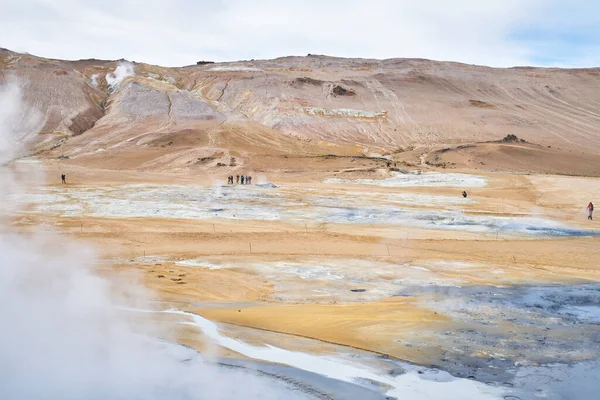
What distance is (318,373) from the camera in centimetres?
1060

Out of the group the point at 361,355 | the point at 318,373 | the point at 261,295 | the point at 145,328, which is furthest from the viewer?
the point at 261,295

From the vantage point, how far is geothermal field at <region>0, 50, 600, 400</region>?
410 inches

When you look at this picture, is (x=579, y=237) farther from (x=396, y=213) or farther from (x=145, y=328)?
(x=145, y=328)

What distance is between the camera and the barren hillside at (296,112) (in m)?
69.7

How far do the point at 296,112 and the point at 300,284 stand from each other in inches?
2853

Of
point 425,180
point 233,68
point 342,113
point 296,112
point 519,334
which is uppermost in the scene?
point 233,68

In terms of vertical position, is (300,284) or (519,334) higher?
(519,334)

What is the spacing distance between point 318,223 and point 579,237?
11.8m

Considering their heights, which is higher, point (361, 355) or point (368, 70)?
point (368, 70)

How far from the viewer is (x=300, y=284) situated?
1811 cm

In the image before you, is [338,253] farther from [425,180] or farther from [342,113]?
[342,113]

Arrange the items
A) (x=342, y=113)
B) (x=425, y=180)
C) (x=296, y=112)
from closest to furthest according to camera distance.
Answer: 1. (x=425, y=180)
2. (x=296, y=112)
3. (x=342, y=113)

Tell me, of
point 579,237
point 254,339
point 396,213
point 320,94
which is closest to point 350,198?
point 396,213

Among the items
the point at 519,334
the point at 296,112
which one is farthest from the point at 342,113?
the point at 519,334
